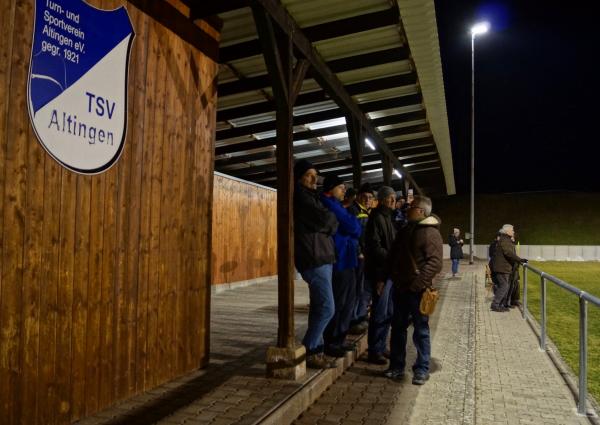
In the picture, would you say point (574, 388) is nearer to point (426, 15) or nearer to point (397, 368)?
point (397, 368)

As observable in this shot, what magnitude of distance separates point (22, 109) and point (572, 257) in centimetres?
3648

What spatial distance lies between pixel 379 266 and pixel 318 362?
124 centimetres

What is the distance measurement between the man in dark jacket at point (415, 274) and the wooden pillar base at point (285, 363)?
1040mm

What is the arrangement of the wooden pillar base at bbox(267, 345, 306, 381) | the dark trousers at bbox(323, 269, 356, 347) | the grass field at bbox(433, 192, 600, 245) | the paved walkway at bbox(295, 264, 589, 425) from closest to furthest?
the paved walkway at bbox(295, 264, 589, 425) → the wooden pillar base at bbox(267, 345, 306, 381) → the dark trousers at bbox(323, 269, 356, 347) → the grass field at bbox(433, 192, 600, 245)

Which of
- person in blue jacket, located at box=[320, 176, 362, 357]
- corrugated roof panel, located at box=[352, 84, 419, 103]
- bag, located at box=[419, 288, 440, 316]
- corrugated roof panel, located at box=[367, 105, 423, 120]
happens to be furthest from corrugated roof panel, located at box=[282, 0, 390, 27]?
corrugated roof panel, located at box=[367, 105, 423, 120]

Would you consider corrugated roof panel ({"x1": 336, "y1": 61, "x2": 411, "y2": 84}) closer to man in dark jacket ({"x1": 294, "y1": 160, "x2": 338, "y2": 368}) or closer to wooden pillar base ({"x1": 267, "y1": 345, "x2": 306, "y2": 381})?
man in dark jacket ({"x1": 294, "y1": 160, "x2": 338, "y2": 368})

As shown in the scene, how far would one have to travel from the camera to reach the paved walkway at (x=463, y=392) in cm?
417

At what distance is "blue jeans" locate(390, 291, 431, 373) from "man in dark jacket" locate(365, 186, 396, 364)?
455 millimetres

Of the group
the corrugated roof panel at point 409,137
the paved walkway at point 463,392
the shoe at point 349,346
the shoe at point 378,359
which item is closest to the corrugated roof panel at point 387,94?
the corrugated roof panel at point 409,137

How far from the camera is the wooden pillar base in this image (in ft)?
15.1

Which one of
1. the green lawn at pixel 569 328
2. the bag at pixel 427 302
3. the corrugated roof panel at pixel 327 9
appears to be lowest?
the green lawn at pixel 569 328

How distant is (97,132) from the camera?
370 centimetres

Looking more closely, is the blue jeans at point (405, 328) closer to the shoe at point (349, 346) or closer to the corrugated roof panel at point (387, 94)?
the shoe at point (349, 346)

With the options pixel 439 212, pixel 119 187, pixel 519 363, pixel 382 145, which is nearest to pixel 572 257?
pixel 439 212
